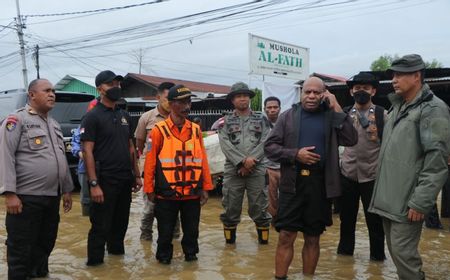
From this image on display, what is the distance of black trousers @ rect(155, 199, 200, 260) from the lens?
4.71 m

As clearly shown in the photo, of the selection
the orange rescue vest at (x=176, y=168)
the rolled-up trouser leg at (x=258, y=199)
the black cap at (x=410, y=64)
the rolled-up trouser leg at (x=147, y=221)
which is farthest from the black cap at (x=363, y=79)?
the rolled-up trouser leg at (x=147, y=221)

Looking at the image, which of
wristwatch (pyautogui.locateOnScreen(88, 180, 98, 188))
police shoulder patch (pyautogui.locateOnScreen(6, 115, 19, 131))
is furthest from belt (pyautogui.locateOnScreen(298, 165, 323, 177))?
police shoulder patch (pyautogui.locateOnScreen(6, 115, 19, 131))

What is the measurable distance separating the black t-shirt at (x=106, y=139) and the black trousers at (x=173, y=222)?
0.54 metres

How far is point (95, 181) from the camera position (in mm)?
4543

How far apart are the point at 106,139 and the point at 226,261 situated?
70.8 inches

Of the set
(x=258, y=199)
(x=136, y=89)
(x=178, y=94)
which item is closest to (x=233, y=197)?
(x=258, y=199)

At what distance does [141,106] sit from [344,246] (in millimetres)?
16554

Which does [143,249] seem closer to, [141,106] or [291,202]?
[291,202]

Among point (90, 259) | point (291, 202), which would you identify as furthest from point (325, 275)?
point (90, 259)

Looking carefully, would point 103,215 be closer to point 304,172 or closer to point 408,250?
point 304,172

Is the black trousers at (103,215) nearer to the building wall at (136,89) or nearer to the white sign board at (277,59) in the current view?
the white sign board at (277,59)

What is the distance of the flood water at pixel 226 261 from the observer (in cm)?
450

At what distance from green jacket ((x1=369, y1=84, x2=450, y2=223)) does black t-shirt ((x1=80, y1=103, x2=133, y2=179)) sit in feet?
8.24

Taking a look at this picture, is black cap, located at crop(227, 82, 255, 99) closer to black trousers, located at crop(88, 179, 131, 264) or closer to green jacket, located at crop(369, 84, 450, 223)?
black trousers, located at crop(88, 179, 131, 264)
